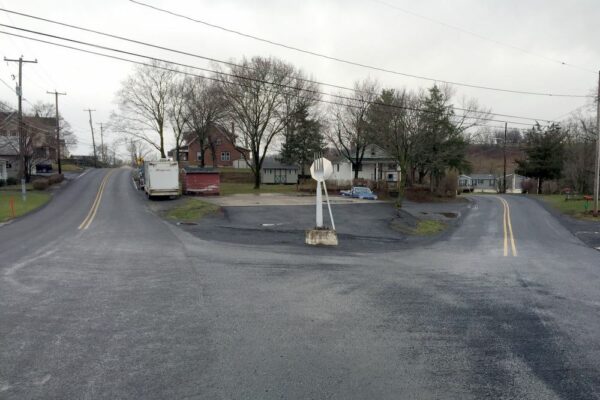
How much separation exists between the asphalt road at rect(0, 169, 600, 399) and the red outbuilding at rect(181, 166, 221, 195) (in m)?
25.2

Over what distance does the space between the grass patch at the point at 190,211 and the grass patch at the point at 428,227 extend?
11811 millimetres

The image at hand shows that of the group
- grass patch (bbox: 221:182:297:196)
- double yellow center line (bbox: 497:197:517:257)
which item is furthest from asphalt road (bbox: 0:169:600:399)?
grass patch (bbox: 221:182:297:196)

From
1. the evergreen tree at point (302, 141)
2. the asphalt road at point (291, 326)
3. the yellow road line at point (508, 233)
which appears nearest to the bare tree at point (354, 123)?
the evergreen tree at point (302, 141)

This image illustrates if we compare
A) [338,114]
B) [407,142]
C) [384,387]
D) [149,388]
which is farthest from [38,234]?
[338,114]

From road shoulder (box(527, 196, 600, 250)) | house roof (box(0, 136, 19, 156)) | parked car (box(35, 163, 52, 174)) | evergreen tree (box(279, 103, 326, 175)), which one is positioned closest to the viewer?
road shoulder (box(527, 196, 600, 250))

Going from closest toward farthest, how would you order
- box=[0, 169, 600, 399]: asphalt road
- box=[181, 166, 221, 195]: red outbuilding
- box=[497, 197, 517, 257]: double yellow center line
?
box=[0, 169, 600, 399]: asphalt road < box=[497, 197, 517, 257]: double yellow center line < box=[181, 166, 221, 195]: red outbuilding

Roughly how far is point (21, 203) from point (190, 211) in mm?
14462

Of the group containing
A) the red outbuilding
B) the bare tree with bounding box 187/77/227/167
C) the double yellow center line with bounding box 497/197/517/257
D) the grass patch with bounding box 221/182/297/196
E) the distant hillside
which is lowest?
the double yellow center line with bounding box 497/197/517/257

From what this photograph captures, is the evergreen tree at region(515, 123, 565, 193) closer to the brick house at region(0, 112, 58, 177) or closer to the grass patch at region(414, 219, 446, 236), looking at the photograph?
the grass patch at region(414, 219, 446, 236)

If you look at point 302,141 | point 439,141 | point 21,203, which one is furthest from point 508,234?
point 302,141

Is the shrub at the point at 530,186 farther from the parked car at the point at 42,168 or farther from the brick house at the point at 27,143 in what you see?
the parked car at the point at 42,168

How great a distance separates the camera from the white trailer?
34219 millimetres

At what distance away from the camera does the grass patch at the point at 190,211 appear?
24.9 m

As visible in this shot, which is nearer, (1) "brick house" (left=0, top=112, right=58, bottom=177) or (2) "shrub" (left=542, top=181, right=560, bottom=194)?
(1) "brick house" (left=0, top=112, right=58, bottom=177)
